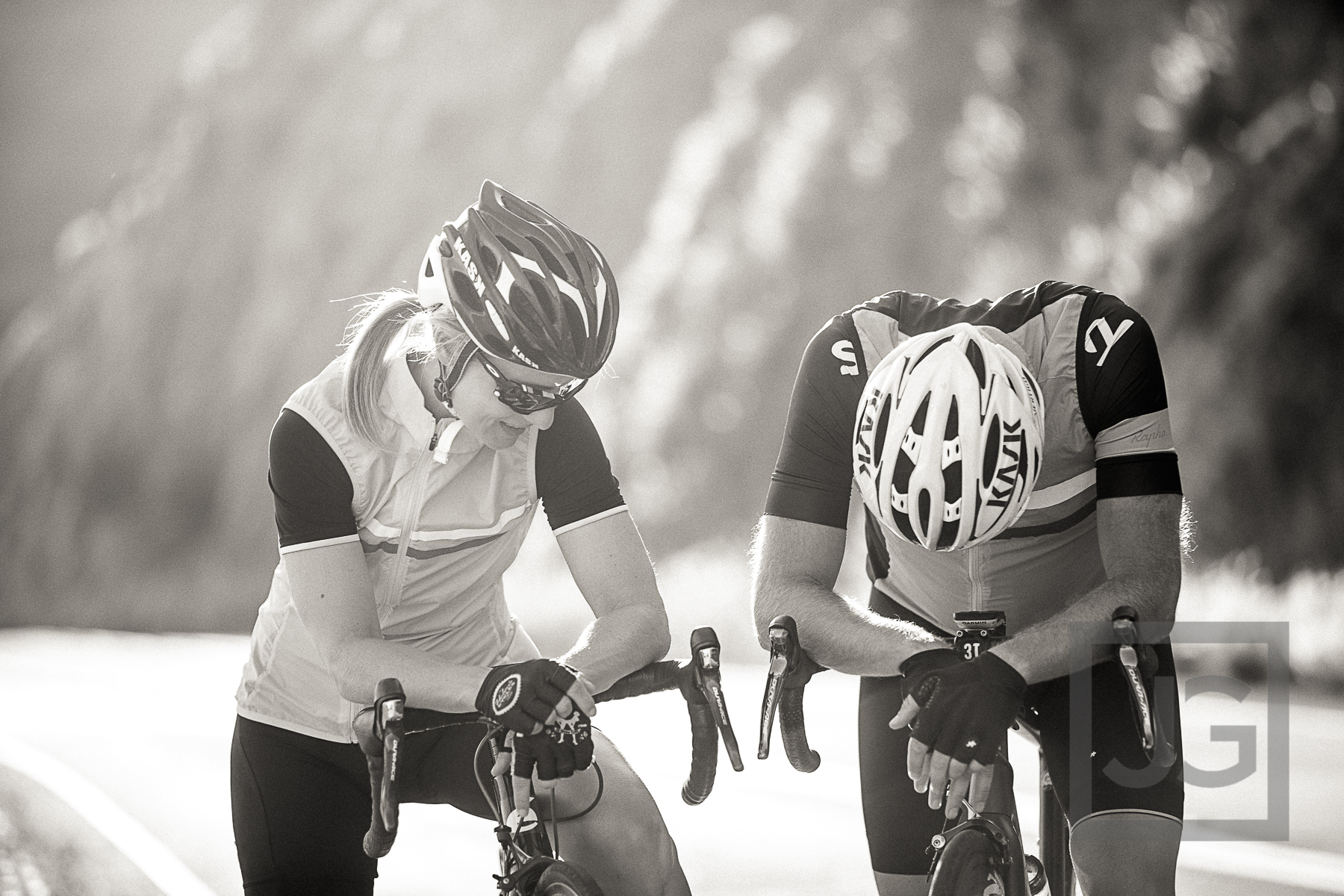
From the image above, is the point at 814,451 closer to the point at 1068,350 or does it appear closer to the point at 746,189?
the point at 1068,350

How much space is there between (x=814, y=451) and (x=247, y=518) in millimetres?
31450

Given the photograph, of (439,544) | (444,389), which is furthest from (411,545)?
(444,389)

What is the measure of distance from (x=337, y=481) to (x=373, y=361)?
10.5 inches

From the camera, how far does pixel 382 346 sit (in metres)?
3.35

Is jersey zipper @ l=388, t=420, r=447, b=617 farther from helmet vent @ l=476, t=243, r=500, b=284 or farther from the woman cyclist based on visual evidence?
helmet vent @ l=476, t=243, r=500, b=284

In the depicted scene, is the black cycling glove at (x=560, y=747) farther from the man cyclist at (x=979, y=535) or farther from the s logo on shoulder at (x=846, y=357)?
the s logo on shoulder at (x=846, y=357)

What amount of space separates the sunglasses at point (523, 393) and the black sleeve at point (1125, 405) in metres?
1.07

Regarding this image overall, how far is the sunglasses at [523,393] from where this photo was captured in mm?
3145

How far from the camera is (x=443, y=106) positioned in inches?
1401

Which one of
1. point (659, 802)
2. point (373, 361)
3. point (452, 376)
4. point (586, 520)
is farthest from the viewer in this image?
point (659, 802)

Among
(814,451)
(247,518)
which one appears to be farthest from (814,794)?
(247,518)

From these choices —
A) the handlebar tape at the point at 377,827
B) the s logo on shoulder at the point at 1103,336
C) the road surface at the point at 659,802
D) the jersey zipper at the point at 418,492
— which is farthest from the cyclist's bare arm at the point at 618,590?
the road surface at the point at 659,802

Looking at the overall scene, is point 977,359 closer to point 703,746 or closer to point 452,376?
point 703,746

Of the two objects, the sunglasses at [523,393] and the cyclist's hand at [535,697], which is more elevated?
the sunglasses at [523,393]
